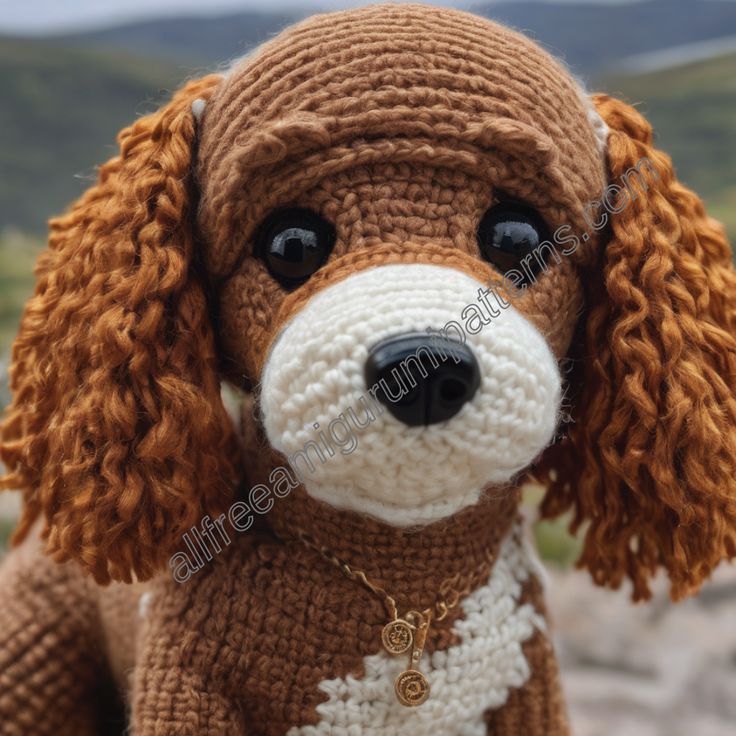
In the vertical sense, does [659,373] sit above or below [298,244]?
below

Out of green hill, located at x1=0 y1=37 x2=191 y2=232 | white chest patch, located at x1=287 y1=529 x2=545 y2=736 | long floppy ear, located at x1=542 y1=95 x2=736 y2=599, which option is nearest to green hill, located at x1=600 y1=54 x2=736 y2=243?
green hill, located at x1=0 y1=37 x2=191 y2=232

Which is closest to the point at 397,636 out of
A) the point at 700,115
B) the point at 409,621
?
the point at 409,621

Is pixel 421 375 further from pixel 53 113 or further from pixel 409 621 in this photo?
pixel 53 113

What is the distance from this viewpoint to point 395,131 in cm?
69

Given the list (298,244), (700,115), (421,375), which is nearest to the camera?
(421,375)

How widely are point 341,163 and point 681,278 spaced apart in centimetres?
31

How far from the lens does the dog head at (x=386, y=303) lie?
645mm

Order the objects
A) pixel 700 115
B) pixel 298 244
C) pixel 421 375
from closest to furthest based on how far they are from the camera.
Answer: pixel 421 375, pixel 298 244, pixel 700 115

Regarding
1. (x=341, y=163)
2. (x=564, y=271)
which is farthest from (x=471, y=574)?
(x=341, y=163)

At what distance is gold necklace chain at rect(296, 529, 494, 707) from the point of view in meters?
0.77

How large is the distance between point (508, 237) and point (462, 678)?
1.29 feet

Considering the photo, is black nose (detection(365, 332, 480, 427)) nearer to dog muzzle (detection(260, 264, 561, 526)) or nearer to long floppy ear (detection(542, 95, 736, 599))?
dog muzzle (detection(260, 264, 561, 526))

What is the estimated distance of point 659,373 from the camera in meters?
0.75

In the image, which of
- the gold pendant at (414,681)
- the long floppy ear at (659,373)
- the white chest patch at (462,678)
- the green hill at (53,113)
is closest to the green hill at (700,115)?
the green hill at (53,113)
